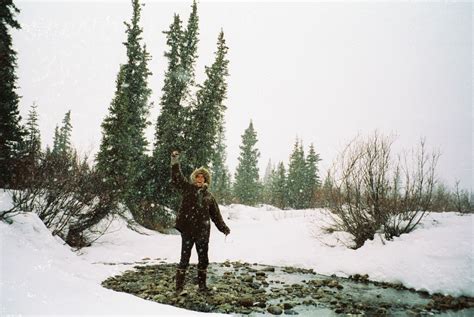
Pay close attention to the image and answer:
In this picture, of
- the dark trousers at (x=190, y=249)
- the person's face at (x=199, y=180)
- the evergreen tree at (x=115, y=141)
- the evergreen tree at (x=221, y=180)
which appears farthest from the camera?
the evergreen tree at (x=221, y=180)

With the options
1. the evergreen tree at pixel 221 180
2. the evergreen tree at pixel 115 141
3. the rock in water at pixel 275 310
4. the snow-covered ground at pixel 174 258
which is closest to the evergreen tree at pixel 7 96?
the evergreen tree at pixel 115 141

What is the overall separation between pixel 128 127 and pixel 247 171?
30143mm

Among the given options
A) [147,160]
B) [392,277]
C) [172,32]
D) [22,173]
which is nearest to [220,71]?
[172,32]

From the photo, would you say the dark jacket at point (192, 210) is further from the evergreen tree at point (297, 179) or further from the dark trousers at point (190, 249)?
the evergreen tree at point (297, 179)

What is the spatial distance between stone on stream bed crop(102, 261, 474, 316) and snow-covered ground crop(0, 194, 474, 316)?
585 millimetres

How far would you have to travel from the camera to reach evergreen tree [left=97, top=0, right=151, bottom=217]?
19109 millimetres

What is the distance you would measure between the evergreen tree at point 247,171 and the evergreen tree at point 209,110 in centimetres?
2636

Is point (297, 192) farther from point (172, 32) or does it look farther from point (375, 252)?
point (375, 252)

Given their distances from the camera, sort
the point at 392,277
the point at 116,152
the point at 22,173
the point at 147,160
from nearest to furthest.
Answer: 1. the point at 392,277
2. the point at 22,173
3. the point at 116,152
4. the point at 147,160

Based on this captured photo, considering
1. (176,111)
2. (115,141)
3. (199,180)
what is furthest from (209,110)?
(199,180)

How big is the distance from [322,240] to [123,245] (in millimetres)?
8010

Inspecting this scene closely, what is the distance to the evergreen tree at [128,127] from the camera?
19109mm

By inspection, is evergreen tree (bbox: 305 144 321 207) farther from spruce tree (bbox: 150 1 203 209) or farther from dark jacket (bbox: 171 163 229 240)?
dark jacket (bbox: 171 163 229 240)

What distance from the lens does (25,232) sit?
21.1 ft
